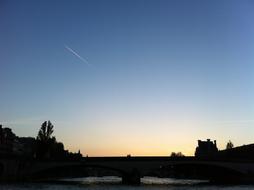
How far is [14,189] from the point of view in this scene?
6981 cm

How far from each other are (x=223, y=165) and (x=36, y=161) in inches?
1870

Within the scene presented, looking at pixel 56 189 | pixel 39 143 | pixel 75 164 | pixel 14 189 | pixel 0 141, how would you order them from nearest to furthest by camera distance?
pixel 14 189 → pixel 56 189 → pixel 75 164 → pixel 39 143 → pixel 0 141

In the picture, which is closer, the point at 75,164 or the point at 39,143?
the point at 75,164

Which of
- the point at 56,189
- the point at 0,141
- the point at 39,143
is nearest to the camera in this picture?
the point at 56,189

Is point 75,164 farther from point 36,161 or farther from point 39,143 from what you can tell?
point 39,143

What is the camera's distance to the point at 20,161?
4675 inches

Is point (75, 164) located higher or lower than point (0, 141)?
lower

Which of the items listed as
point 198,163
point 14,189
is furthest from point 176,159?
point 14,189

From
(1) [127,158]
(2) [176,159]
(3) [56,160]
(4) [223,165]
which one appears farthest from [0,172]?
(4) [223,165]

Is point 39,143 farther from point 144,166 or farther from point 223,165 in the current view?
point 223,165

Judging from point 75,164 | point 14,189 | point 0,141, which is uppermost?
point 0,141

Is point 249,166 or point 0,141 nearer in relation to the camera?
point 249,166

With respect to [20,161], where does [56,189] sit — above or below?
below

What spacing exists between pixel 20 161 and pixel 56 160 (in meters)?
9.22
